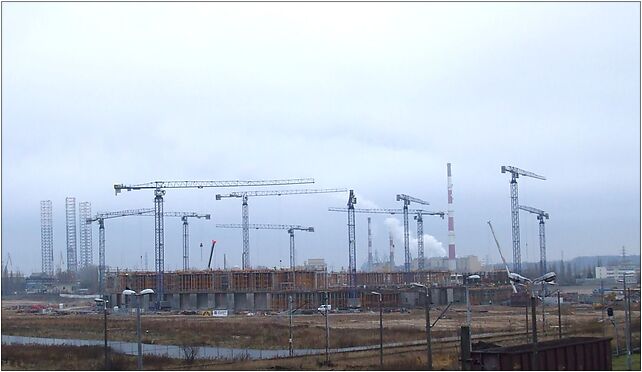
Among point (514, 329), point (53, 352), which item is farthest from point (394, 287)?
point (53, 352)

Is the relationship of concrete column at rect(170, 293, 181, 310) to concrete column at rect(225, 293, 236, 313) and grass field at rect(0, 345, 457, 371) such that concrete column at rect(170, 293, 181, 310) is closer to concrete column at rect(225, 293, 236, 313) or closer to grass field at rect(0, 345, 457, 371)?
concrete column at rect(225, 293, 236, 313)

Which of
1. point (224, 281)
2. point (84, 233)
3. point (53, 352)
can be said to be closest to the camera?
point (53, 352)

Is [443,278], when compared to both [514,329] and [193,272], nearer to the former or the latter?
[193,272]

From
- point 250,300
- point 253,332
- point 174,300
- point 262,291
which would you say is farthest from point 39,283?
point 253,332

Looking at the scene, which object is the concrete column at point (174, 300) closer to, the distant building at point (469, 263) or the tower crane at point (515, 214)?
the tower crane at point (515, 214)

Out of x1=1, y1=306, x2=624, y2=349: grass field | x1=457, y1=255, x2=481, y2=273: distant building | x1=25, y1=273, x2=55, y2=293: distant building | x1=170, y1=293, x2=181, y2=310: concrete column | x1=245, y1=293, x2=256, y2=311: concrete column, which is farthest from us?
x1=457, y1=255, x2=481, y2=273: distant building

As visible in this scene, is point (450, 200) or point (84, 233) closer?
point (450, 200)

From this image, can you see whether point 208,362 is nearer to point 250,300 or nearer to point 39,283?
point 250,300

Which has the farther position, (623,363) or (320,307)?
(320,307)

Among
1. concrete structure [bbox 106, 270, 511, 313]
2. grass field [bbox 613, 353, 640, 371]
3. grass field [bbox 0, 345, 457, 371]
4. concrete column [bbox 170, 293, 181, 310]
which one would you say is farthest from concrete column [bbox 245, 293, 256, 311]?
grass field [bbox 613, 353, 640, 371]

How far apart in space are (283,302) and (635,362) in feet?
240

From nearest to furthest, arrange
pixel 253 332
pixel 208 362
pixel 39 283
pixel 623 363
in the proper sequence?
pixel 623 363
pixel 208 362
pixel 253 332
pixel 39 283

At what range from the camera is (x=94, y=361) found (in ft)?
115

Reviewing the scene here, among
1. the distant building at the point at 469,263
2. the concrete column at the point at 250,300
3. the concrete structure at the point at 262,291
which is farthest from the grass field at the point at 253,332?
the distant building at the point at 469,263
